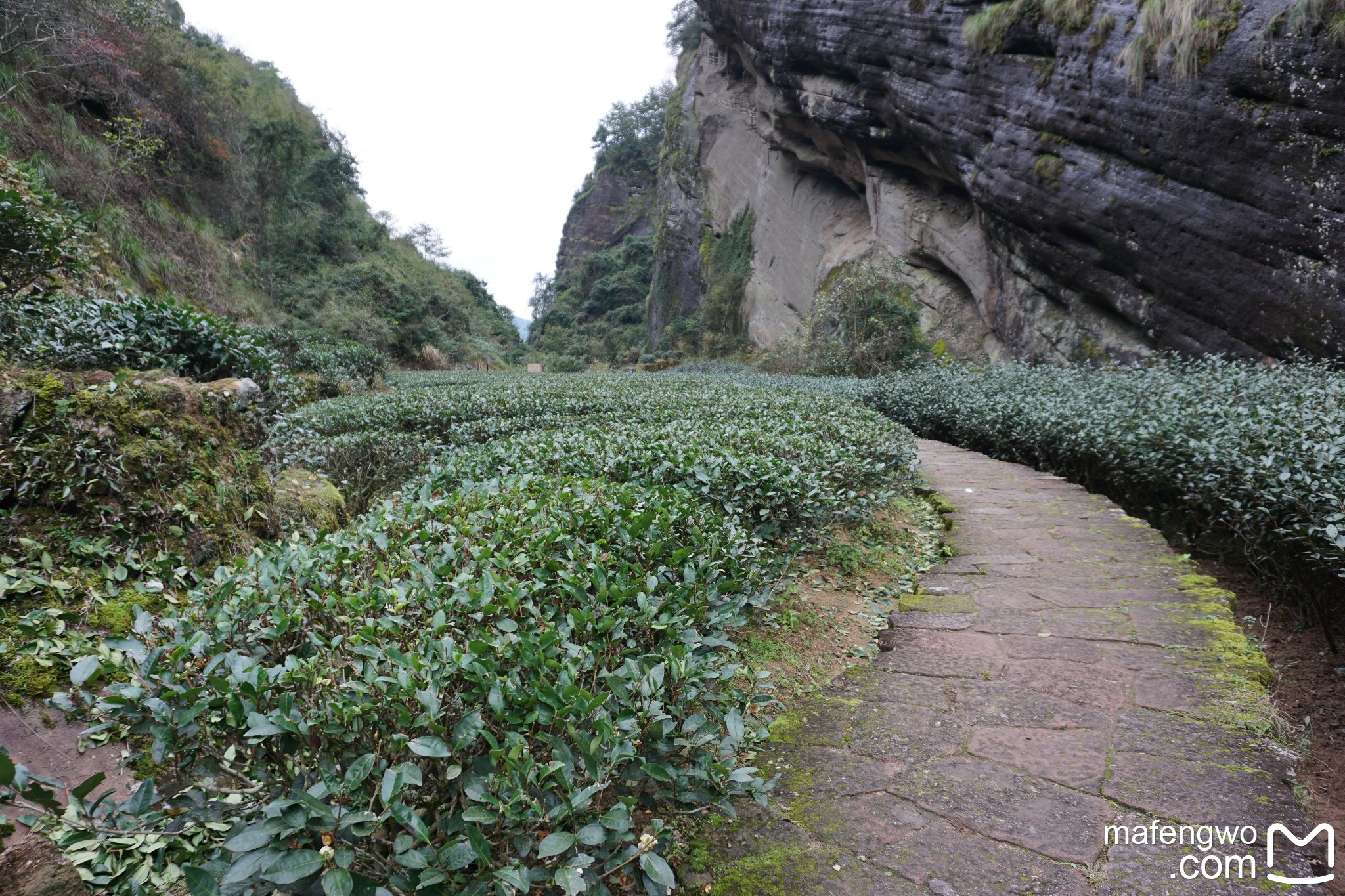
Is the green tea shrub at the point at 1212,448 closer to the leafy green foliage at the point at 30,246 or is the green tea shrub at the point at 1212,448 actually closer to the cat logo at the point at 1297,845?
the cat logo at the point at 1297,845

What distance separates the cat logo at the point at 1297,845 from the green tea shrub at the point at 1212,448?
1.55 m

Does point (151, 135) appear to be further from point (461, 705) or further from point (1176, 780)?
point (1176, 780)

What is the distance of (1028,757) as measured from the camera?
2.01 meters

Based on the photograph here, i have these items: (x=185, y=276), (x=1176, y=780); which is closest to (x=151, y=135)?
(x=185, y=276)

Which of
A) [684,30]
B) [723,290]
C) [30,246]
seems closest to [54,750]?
[30,246]

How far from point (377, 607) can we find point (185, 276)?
16.9 meters

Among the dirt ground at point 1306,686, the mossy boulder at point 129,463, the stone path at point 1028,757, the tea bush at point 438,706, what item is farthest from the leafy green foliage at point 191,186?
the dirt ground at point 1306,686

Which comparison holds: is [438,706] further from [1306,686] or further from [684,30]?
[684,30]

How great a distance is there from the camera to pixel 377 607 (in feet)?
5.45

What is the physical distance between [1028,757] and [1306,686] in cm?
185

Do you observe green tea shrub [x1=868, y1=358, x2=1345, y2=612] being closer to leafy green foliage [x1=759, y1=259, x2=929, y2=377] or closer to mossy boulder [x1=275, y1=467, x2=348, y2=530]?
mossy boulder [x1=275, y1=467, x2=348, y2=530]

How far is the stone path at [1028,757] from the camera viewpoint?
1.57m

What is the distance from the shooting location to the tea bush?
1.10 m

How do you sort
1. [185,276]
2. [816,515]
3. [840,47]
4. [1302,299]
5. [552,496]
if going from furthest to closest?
[840,47], [185,276], [1302,299], [816,515], [552,496]
